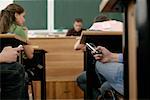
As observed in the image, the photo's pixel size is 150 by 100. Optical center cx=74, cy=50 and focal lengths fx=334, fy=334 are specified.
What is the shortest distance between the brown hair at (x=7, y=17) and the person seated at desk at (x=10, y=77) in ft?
2.20

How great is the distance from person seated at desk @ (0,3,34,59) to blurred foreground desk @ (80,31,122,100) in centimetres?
80

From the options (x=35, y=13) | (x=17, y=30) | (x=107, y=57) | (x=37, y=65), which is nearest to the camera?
(x=107, y=57)

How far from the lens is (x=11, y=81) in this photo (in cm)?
238

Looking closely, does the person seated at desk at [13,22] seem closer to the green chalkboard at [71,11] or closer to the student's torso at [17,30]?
the student's torso at [17,30]

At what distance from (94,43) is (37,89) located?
297cm

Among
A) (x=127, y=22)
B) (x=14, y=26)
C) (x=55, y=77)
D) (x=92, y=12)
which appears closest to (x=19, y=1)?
(x=92, y=12)

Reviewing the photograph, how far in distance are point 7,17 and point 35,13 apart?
3453mm

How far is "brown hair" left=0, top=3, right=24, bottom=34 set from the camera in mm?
3109

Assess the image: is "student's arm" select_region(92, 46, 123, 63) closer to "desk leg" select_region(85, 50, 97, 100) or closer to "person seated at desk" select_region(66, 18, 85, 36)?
"desk leg" select_region(85, 50, 97, 100)

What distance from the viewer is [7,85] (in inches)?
94.3

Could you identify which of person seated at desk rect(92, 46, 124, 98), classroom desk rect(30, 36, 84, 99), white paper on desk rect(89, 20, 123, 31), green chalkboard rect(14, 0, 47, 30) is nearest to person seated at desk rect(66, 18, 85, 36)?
classroom desk rect(30, 36, 84, 99)

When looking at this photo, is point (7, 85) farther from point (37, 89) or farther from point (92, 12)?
point (92, 12)

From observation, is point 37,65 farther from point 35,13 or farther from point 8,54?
point 35,13

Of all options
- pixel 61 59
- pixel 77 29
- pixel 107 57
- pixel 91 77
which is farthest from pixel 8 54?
pixel 77 29
